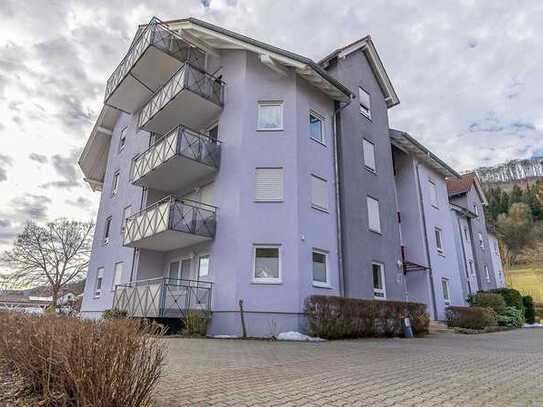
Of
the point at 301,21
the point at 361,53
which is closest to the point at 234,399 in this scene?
the point at 301,21

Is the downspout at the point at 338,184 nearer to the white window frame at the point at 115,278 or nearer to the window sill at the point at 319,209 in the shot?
the window sill at the point at 319,209

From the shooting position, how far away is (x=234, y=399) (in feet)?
13.4

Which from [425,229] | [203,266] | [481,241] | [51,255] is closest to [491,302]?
[425,229]

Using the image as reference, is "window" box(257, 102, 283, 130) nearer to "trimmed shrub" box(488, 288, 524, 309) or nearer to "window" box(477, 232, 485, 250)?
"trimmed shrub" box(488, 288, 524, 309)

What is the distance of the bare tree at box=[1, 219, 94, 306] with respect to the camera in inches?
1299

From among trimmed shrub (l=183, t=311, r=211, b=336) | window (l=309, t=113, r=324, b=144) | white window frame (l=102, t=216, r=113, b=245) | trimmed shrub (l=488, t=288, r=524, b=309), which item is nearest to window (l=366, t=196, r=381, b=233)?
window (l=309, t=113, r=324, b=144)

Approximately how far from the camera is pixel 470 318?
1878 cm

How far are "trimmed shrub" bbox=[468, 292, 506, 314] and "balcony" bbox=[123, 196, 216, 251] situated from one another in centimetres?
1829

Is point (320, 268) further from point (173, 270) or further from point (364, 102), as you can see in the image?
point (364, 102)

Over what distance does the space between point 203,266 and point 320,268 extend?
5332 millimetres

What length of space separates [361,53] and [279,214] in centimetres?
1274

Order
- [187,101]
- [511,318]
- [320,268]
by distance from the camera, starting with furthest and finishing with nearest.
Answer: [511,318], [187,101], [320,268]

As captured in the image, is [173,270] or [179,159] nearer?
[179,159]

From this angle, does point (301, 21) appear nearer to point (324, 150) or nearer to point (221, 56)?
point (221, 56)
